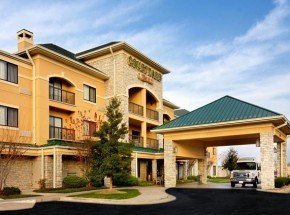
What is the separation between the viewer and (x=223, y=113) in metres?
26.6

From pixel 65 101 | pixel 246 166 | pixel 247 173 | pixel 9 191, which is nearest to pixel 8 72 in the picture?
pixel 65 101

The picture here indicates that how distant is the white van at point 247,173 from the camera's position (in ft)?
92.3

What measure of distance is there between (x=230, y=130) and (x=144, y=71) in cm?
1576

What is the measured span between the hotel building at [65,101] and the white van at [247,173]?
938 cm

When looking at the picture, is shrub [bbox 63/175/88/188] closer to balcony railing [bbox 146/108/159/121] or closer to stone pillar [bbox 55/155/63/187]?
stone pillar [bbox 55/155/63/187]

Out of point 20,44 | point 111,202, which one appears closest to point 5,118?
point 20,44

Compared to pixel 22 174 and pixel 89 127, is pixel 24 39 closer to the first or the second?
pixel 89 127

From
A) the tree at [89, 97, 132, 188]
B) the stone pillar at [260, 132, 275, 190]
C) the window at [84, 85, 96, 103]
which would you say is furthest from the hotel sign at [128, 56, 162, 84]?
the stone pillar at [260, 132, 275, 190]

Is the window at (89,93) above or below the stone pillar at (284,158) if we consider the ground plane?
above

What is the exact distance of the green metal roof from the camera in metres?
24.8

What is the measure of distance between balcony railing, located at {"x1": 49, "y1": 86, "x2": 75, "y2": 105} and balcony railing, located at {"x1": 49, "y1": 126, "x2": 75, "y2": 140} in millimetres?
2570

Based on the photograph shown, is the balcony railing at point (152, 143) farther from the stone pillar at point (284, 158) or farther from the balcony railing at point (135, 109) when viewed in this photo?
the stone pillar at point (284, 158)

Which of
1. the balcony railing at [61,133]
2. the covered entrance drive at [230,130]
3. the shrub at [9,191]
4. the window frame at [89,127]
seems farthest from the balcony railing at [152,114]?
the shrub at [9,191]

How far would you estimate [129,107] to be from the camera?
121ft
